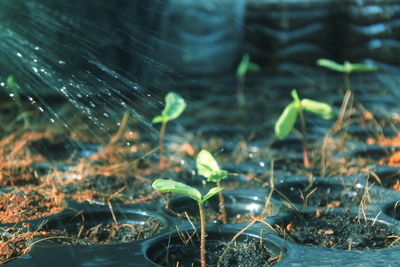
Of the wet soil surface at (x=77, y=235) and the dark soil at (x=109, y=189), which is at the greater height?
the wet soil surface at (x=77, y=235)

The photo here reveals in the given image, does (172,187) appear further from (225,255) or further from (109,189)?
(109,189)

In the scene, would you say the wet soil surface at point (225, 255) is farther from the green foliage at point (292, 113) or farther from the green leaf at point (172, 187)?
the green foliage at point (292, 113)

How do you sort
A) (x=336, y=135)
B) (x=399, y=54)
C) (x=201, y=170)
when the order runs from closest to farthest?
(x=201, y=170), (x=336, y=135), (x=399, y=54)

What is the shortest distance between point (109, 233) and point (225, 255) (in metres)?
0.21

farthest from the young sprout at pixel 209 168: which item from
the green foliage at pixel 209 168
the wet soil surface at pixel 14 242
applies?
the wet soil surface at pixel 14 242

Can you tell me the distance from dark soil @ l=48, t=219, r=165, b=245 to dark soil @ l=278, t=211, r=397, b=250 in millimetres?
194

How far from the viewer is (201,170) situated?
0.90m

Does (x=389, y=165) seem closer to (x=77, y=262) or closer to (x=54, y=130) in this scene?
(x=77, y=262)

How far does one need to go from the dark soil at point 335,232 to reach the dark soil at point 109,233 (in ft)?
0.64

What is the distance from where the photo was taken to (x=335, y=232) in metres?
0.95

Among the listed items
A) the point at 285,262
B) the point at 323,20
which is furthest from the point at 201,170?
the point at 323,20

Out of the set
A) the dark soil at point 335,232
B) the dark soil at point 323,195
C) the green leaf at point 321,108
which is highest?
the green leaf at point 321,108

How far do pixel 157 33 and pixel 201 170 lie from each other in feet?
4.14

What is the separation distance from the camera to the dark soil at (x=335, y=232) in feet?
2.95
